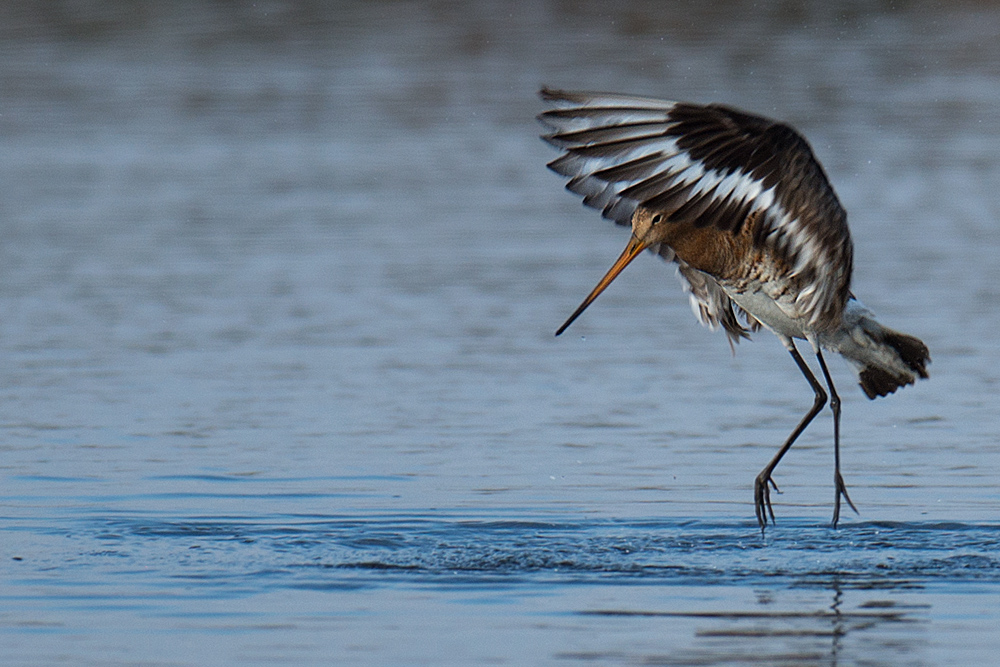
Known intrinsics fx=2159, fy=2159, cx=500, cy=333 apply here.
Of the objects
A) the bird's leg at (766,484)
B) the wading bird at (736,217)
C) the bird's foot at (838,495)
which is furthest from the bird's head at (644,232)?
the bird's foot at (838,495)

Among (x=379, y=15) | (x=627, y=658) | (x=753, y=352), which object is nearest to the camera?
(x=627, y=658)

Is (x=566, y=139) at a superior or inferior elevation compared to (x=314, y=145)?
inferior

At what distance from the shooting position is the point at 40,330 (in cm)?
1073

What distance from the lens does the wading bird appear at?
6.64 m

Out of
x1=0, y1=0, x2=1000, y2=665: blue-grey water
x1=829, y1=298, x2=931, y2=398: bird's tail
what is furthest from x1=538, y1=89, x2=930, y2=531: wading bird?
x1=0, y1=0, x2=1000, y2=665: blue-grey water

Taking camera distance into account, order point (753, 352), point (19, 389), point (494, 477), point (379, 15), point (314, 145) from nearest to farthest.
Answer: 1. point (494, 477)
2. point (19, 389)
3. point (753, 352)
4. point (314, 145)
5. point (379, 15)

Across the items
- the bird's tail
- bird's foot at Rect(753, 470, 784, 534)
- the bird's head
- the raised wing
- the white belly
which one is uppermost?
the raised wing

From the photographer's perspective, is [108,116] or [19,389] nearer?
[19,389]

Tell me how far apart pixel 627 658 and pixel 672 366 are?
430 cm

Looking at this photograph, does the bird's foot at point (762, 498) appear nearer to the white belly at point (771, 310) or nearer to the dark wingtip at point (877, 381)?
the white belly at point (771, 310)

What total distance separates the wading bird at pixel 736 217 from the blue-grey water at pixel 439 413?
519 mm

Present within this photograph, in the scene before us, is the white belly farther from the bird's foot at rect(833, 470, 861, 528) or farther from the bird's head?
the bird's foot at rect(833, 470, 861, 528)

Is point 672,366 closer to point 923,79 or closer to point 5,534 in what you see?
point 5,534

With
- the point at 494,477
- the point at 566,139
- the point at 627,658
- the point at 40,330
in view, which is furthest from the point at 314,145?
the point at 627,658
